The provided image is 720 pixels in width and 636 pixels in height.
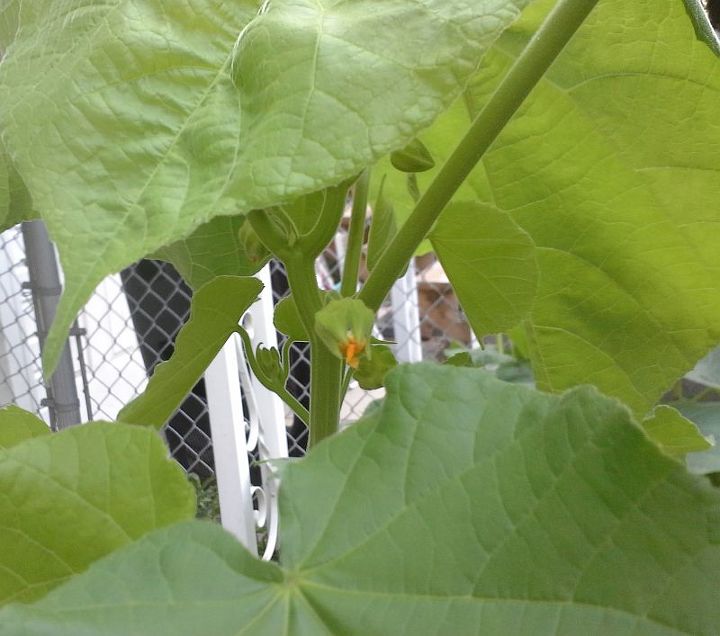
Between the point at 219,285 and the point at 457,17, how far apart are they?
0.12m

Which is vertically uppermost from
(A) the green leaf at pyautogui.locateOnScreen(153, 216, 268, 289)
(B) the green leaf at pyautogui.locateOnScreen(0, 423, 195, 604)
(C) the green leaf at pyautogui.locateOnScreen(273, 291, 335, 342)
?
(A) the green leaf at pyautogui.locateOnScreen(153, 216, 268, 289)

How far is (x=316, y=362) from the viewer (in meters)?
0.23

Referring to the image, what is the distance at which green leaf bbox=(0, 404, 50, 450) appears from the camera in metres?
0.27

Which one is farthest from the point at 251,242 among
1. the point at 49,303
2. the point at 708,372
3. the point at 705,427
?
the point at 49,303

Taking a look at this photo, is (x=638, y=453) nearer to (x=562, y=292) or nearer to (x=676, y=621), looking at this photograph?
(x=676, y=621)

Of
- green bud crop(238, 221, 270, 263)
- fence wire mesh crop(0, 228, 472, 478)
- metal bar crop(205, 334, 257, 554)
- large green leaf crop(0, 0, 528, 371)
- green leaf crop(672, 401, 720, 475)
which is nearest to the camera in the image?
large green leaf crop(0, 0, 528, 371)

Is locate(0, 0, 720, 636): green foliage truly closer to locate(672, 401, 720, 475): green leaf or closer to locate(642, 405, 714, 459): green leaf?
locate(642, 405, 714, 459): green leaf

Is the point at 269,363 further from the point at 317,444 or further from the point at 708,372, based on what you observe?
the point at 708,372

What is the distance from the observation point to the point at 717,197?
294 mm

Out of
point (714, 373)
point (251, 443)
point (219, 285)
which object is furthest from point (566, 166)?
point (251, 443)

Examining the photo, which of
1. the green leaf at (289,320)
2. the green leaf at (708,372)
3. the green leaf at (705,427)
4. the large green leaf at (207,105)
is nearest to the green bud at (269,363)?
the green leaf at (289,320)

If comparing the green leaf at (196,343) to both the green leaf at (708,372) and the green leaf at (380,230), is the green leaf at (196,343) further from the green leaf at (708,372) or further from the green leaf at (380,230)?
the green leaf at (708,372)

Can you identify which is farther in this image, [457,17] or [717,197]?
[717,197]

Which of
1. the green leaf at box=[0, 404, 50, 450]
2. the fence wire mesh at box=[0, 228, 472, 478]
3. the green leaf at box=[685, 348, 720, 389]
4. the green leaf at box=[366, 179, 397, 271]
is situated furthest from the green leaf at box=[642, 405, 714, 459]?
the fence wire mesh at box=[0, 228, 472, 478]
